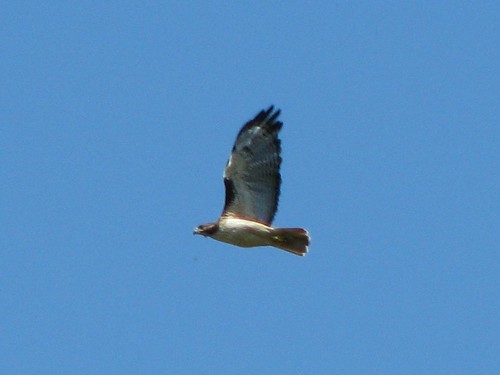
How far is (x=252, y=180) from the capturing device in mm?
15867

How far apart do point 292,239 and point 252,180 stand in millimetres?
1251

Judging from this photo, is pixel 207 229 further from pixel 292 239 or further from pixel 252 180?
pixel 292 239

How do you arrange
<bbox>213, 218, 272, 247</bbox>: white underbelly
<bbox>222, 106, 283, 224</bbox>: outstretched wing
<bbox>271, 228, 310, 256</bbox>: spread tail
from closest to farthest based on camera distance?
<bbox>271, 228, 310, 256</bbox>: spread tail → <bbox>213, 218, 272, 247</bbox>: white underbelly → <bbox>222, 106, 283, 224</bbox>: outstretched wing

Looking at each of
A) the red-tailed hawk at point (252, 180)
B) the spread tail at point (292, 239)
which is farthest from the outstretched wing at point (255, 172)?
the spread tail at point (292, 239)

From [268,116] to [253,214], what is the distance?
5.00 ft

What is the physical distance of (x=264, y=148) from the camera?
1589 cm

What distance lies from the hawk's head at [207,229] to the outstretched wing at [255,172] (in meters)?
0.37

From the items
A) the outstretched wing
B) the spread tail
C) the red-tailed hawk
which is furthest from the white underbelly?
the outstretched wing

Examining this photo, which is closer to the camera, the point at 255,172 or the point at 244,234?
the point at 244,234

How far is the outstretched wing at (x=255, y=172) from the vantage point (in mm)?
15750

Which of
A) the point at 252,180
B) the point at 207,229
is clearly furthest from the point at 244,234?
the point at 252,180

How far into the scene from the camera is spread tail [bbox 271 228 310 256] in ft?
49.4

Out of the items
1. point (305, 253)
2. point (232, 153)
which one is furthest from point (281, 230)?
point (232, 153)

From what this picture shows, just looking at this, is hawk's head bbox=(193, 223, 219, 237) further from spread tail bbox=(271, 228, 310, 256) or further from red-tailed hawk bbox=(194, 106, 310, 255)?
spread tail bbox=(271, 228, 310, 256)
